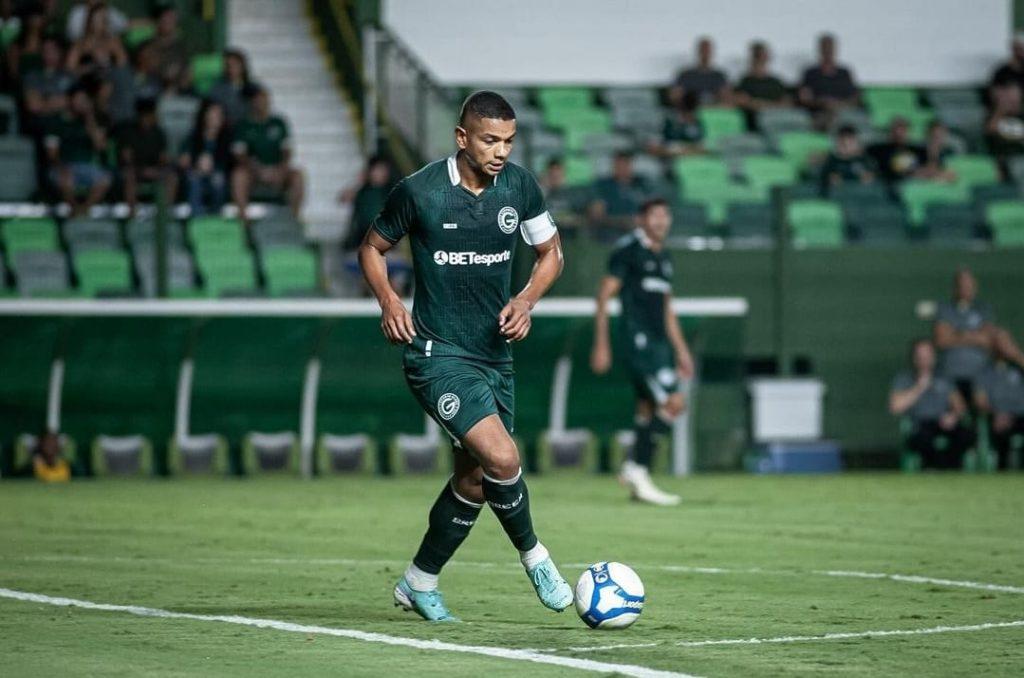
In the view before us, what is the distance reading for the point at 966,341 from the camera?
821 inches

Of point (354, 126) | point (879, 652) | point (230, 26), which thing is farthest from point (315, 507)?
point (230, 26)

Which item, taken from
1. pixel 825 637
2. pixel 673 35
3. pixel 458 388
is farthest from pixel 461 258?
pixel 673 35

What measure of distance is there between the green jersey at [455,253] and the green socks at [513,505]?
52 centimetres

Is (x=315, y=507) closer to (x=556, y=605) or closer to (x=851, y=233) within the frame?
(x=556, y=605)

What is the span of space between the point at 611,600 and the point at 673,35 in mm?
20482

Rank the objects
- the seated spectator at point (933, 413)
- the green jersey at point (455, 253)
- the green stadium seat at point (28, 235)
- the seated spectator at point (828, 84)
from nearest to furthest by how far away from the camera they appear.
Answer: the green jersey at point (455, 253), the green stadium seat at point (28, 235), the seated spectator at point (933, 413), the seated spectator at point (828, 84)

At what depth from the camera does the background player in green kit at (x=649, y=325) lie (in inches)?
593

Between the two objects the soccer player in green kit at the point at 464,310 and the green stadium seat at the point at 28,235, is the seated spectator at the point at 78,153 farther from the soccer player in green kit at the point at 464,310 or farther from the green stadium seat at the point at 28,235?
the soccer player in green kit at the point at 464,310

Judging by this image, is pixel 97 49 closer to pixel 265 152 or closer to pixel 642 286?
pixel 265 152

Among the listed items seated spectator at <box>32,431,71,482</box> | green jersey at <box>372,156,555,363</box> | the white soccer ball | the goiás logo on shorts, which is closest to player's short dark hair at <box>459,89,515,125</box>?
green jersey at <box>372,156,555,363</box>

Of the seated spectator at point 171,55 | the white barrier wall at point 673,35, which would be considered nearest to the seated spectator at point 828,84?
the white barrier wall at point 673,35

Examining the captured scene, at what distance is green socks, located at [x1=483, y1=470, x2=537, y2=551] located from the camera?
774 centimetres

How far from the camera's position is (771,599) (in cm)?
878

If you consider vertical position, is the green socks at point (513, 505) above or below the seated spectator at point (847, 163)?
above
